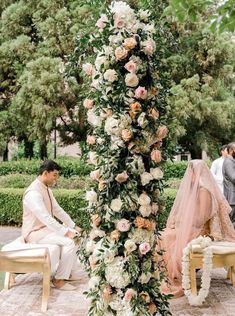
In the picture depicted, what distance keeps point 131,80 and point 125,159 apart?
2.08ft

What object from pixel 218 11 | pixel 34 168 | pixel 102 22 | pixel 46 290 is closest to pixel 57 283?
pixel 46 290

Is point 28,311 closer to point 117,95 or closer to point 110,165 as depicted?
point 110,165

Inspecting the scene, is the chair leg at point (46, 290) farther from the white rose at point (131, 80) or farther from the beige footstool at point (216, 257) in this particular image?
the white rose at point (131, 80)

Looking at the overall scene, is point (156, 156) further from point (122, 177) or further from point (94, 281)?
point (94, 281)

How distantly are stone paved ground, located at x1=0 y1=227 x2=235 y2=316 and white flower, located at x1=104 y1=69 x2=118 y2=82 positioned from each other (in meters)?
2.43

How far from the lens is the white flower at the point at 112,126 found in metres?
5.02

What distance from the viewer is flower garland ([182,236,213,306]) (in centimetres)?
646

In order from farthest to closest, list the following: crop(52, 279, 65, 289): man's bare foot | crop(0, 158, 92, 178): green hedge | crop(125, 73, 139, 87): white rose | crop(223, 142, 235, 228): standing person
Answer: crop(0, 158, 92, 178): green hedge
crop(223, 142, 235, 228): standing person
crop(52, 279, 65, 289): man's bare foot
crop(125, 73, 139, 87): white rose

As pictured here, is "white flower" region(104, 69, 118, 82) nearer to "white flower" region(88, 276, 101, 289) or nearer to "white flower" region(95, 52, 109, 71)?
"white flower" region(95, 52, 109, 71)

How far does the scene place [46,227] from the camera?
7281 mm

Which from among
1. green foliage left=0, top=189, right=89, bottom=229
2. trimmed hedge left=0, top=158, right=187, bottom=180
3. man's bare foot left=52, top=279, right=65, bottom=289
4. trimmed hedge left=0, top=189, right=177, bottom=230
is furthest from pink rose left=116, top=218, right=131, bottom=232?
trimmed hedge left=0, top=158, right=187, bottom=180

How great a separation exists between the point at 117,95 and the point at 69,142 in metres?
16.5

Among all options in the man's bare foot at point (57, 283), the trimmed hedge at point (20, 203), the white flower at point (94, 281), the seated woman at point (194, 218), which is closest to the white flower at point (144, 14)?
the white flower at point (94, 281)

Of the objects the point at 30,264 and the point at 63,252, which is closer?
the point at 30,264
